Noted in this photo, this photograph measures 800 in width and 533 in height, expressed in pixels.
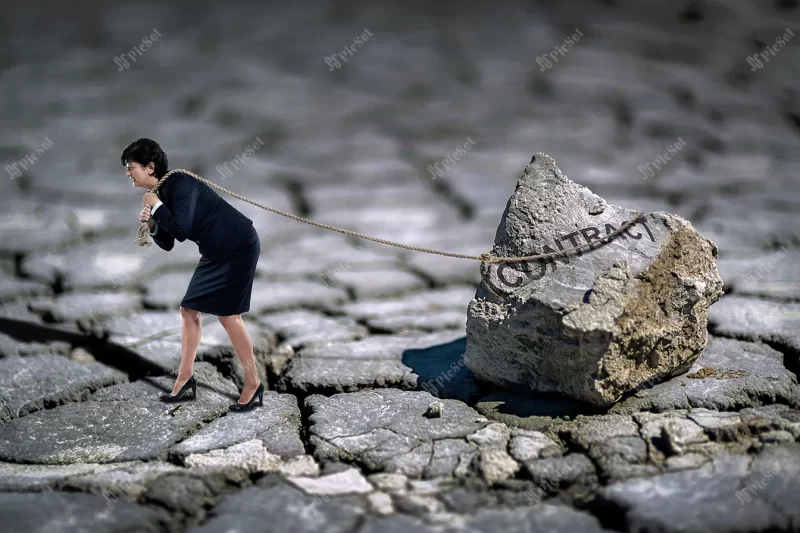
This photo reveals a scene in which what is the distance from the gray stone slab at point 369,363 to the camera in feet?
9.45

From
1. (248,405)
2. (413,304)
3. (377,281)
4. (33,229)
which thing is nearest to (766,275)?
(413,304)

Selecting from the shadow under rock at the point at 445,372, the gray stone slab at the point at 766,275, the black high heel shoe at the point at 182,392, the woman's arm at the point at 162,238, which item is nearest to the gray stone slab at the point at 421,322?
the shadow under rock at the point at 445,372

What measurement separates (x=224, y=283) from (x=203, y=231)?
7.0 inches

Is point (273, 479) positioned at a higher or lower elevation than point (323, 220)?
lower

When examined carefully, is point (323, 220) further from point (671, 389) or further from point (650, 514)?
point (650, 514)

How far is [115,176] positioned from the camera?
222 inches

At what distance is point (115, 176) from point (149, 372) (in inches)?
117

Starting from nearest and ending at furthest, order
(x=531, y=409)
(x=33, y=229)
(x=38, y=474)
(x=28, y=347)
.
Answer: (x=38, y=474) → (x=531, y=409) → (x=28, y=347) → (x=33, y=229)

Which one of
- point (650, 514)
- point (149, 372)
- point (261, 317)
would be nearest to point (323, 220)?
point (261, 317)

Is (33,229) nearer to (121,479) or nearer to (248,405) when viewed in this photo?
(248,405)

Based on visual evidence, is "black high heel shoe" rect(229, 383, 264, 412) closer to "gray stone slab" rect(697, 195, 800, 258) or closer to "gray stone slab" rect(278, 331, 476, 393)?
"gray stone slab" rect(278, 331, 476, 393)

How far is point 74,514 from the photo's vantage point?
2037 millimetres

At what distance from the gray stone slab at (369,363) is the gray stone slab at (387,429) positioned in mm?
82

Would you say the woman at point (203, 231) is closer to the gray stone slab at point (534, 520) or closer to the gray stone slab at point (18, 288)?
the gray stone slab at point (534, 520)
